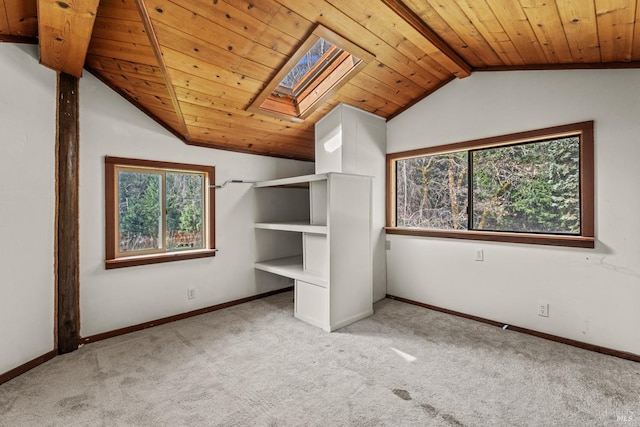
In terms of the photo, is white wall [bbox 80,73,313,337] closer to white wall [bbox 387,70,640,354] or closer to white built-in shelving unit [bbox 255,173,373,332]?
white built-in shelving unit [bbox 255,173,373,332]

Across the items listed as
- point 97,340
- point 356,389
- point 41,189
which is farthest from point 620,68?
point 97,340

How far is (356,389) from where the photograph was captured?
83.0 inches

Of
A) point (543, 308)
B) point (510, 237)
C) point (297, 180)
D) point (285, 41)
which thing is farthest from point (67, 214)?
point (543, 308)

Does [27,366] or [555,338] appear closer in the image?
[27,366]

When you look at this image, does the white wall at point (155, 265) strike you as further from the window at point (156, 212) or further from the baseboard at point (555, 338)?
the baseboard at point (555, 338)

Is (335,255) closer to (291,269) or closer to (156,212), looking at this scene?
(291,269)

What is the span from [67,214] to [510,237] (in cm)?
415

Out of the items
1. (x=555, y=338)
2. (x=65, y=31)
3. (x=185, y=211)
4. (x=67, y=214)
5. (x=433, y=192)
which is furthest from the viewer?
(x=433, y=192)

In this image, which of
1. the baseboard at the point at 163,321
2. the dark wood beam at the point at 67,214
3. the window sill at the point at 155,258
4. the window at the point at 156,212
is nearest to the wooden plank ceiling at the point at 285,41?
the dark wood beam at the point at 67,214

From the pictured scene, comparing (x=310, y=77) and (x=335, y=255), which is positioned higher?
(x=310, y=77)

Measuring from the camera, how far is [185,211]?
11.8 feet

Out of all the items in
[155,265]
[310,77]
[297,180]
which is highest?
[310,77]

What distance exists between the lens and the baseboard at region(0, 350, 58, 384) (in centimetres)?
218

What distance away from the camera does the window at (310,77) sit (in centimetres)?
266
